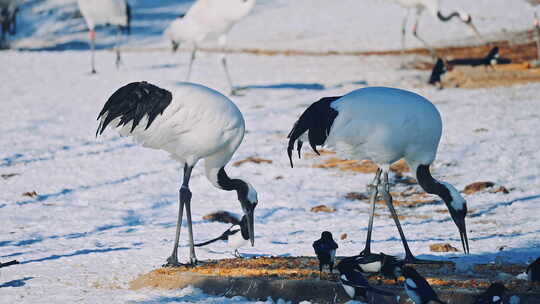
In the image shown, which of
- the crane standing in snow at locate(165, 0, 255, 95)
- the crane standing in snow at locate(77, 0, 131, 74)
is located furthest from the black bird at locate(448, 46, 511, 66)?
the crane standing in snow at locate(77, 0, 131, 74)

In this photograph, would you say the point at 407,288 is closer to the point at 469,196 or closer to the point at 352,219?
the point at 352,219

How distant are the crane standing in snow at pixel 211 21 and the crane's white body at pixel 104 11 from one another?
11.2ft

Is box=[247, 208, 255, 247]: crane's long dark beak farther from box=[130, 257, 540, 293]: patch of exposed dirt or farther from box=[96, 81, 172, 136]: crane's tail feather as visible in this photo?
box=[96, 81, 172, 136]: crane's tail feather

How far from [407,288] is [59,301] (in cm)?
240

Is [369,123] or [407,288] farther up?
[369,123]

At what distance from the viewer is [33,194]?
9789 mm

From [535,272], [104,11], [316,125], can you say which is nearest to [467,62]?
[104,11]

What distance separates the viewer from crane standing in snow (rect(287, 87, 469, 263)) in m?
6.84

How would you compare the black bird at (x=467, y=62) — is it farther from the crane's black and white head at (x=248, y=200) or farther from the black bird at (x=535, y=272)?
the black bird at (x=535, y=272)

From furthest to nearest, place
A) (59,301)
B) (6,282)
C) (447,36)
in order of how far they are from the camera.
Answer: (447,36) < (6,282) < (59,301)

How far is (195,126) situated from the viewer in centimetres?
706

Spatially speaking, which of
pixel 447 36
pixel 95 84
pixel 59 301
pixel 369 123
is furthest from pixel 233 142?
pixel 447 36

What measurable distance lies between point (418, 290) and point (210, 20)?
11057 mm

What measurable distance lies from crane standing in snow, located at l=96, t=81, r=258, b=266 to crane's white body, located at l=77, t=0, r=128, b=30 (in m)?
12.9
